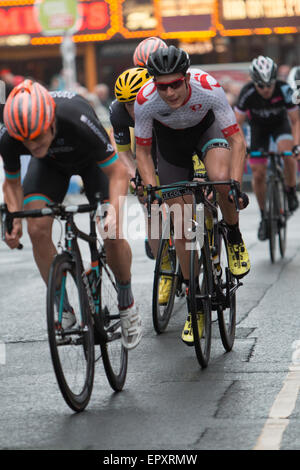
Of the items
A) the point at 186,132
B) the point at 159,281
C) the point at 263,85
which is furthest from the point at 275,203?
the point at 186,132

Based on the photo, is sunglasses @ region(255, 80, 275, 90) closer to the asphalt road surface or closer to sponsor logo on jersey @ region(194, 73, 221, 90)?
the asphalt road surface

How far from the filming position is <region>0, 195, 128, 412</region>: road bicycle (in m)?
5.04

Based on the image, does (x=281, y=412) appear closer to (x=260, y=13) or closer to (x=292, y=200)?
(x=292, y=200)

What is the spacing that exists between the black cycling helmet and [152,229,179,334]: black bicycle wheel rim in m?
1.47

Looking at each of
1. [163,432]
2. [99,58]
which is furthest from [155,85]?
[99,58]

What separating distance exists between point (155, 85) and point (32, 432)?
247 cm

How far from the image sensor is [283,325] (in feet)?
23.8

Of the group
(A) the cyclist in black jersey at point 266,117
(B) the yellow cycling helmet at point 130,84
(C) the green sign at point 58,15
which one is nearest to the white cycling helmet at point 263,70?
(A) the cyclist in black jersey at point 266,117

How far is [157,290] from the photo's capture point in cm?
701

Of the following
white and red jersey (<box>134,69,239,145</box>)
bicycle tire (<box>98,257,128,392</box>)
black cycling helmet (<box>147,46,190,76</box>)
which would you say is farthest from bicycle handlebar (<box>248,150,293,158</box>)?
bicycle tire (<box>98,257,128,392</box>)

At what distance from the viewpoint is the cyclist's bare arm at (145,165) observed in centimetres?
652

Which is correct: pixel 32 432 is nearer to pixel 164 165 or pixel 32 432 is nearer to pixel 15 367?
pixel 15 367

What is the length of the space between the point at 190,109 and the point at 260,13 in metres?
19.6

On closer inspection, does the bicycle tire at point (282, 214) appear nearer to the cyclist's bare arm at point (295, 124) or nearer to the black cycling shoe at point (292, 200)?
the black cycling shoe at point (292, 200)
